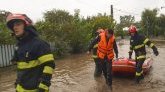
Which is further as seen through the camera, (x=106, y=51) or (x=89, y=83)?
(x=89, y=83)

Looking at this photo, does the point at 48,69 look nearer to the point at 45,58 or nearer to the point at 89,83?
the point at 45,58

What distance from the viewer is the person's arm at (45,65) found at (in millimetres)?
4809

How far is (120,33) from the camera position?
207ft

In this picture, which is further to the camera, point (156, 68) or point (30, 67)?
point (156, 68)

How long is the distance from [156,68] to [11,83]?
23.4ft

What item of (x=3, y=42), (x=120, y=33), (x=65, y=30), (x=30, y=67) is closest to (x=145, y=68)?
(x=3, y=42)

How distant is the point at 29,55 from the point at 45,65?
279 millimetres

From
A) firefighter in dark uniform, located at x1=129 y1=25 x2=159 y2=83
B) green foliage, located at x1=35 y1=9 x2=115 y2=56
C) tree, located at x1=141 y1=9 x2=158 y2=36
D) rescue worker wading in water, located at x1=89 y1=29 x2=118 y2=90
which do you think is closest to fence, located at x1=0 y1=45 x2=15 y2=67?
green foliage, located at x1=35 y1=9 x2=115 y2=56

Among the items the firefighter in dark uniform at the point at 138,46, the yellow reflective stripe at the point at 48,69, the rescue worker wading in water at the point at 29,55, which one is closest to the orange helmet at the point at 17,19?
the rescue worker wading in water at the point at 29,55

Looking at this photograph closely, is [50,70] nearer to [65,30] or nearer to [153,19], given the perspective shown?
[65,30]

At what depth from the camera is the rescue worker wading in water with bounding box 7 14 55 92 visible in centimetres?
492

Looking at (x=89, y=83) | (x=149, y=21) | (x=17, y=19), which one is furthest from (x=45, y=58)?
(x=149, y=21)

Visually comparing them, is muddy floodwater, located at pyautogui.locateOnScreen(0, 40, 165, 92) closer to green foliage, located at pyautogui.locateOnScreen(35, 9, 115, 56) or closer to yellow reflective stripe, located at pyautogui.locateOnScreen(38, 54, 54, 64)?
yellow reflective stripe, located at pyautogui.locateOnScreen(38, 54, 54, 64)

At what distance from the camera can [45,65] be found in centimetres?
491
